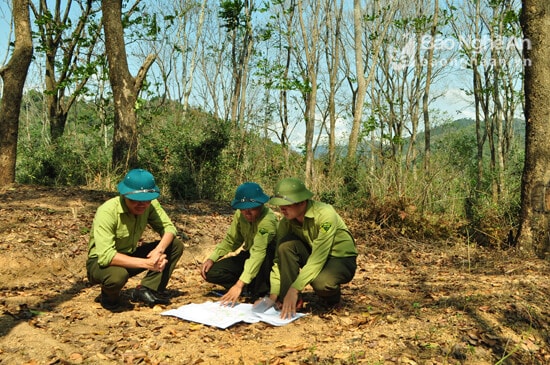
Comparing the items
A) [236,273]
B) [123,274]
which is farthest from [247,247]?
[123,274]

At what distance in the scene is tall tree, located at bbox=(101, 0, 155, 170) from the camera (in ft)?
27.6

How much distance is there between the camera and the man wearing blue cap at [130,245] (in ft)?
11.5

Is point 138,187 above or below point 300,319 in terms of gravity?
above

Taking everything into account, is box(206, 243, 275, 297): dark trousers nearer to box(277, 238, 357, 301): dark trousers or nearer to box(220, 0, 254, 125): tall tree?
box(277, 238, 357, 301): dark trousers

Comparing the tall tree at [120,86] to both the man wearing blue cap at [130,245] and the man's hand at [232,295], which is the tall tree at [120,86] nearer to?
the man wearing blue cap at [130,245]

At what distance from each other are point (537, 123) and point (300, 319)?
419cm

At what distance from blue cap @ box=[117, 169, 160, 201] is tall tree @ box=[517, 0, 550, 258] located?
15.6 feet

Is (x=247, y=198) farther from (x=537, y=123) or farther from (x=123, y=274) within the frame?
(x=537, y=123)

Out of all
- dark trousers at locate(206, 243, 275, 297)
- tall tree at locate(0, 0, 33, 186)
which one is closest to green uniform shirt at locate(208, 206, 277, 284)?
dark trousers at locate(206, 243, 275, 297)

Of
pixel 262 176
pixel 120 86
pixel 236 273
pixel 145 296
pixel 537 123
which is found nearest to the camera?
pixel 145 296

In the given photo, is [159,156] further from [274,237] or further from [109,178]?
[274,237]

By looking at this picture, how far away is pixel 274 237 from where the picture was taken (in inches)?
157

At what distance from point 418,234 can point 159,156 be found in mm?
5611

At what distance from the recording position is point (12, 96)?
7895 millimetres
